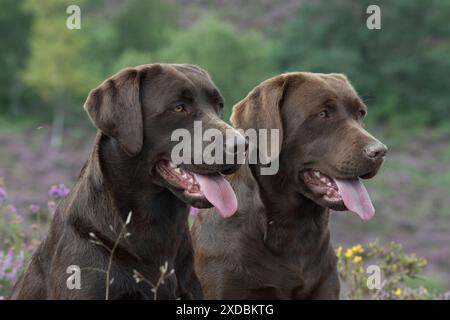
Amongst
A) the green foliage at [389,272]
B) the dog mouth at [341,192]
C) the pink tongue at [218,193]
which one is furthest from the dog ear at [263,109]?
the green foliage at [389,272]

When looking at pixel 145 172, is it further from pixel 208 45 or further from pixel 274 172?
pixel 208 45

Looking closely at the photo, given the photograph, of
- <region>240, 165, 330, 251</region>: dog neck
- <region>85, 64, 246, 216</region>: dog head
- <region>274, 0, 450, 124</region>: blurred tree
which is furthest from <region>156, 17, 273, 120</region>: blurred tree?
<region>85, 64, 246, 216</region>: dog head

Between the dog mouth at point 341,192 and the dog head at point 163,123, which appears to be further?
the dog mouth at point 341,192

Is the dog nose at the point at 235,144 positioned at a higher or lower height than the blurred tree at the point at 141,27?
higher

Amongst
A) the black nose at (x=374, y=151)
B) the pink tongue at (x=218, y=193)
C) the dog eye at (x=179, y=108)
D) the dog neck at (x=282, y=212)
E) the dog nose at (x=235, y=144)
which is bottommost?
the dog neck at (x=282, y=212)

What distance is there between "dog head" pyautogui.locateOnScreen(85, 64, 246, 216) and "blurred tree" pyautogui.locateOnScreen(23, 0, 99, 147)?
3961cm

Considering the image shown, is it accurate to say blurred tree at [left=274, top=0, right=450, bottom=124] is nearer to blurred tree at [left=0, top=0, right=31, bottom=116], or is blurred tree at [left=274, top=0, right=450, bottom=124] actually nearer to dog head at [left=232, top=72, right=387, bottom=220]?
blurred tree at [left=0, top=0, right=31, bottom=116]

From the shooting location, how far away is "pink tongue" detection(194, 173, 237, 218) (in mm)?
4633

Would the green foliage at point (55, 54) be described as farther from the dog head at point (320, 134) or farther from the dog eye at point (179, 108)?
the dog eye at point (179, 108)

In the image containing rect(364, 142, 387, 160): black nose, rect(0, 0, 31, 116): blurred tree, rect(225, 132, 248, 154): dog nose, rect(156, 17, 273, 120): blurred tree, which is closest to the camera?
rect(225, 132, 248, 154): dog nose

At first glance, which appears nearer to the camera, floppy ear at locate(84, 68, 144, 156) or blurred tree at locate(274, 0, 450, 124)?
floppy ear at locate(84, 68, 144, 156)

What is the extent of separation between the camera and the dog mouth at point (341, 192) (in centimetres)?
512

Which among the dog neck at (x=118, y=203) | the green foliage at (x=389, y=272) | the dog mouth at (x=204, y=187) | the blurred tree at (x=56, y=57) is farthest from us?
the blurred tree at (x=56, y=57)

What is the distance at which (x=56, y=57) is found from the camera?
44.8 metres
